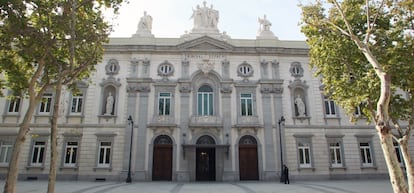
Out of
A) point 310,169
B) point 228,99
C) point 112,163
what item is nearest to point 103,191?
point 112,163

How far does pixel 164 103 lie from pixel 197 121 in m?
3.42

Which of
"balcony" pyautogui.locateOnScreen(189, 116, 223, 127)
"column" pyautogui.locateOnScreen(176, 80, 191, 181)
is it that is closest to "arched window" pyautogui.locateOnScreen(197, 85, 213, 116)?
"balcony" pyautogui.locateOnScreen(189, 116, 223, 127)

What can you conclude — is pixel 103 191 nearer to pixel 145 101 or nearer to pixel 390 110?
pixel 145 101

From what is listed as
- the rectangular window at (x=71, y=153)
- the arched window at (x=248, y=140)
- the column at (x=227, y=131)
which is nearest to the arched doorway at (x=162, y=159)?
the column at (x=227, y=131)

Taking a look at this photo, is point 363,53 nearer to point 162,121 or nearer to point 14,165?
point 162,121

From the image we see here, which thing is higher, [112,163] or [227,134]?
[227,134]

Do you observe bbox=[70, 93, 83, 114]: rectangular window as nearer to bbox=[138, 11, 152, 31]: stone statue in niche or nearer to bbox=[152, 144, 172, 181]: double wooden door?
bbox=[152, 144, 172, 181]: double wooden door

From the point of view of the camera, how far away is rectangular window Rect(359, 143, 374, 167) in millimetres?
22188

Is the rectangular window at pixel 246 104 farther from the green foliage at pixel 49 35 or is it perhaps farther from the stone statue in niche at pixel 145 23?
the green foliage at pixel 49 35

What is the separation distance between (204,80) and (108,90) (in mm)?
8662

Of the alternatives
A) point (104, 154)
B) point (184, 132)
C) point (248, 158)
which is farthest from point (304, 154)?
point (104, 154)

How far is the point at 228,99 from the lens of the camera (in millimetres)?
22656

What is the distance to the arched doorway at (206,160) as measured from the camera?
71.1ft

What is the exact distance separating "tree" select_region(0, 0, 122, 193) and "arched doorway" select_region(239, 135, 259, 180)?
13.7 m
